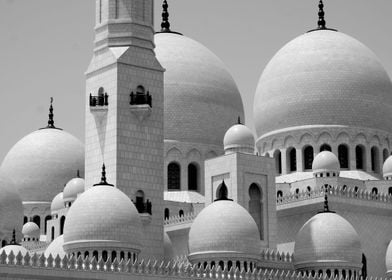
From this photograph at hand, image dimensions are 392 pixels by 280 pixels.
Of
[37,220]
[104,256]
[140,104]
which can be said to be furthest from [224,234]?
[37,220]

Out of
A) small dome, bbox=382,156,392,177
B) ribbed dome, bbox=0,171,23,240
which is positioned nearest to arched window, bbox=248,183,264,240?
small dome, bbox=382,156,392,177

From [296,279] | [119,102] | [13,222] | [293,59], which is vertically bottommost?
[296,279]

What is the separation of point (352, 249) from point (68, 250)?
485 inches

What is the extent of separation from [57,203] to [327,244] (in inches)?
689

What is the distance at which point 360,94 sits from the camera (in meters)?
49.5

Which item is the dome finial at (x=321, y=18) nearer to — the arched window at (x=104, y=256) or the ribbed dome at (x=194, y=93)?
the ribbed dome at (x=194, y=93)

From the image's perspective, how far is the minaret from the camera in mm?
36500

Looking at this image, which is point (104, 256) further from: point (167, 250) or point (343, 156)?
point (343, 156)

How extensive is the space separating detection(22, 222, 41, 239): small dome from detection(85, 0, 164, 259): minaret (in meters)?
15.4

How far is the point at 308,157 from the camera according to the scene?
48812 mm

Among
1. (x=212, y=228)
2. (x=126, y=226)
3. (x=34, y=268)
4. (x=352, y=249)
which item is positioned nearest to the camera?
(x=34, y=268)

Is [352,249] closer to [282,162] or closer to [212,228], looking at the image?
[212,228]

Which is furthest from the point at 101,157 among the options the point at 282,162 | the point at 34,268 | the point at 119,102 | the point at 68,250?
the point at 282,162

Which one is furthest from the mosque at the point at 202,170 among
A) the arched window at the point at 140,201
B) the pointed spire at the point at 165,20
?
the pointed spire at the point at 165,20
